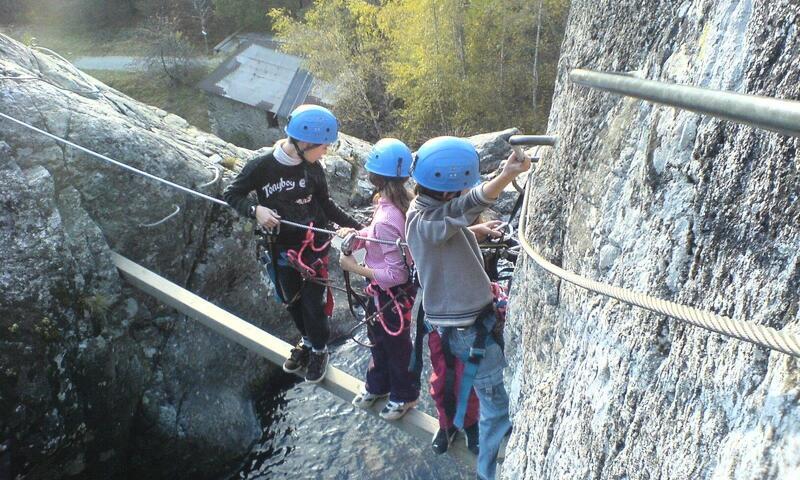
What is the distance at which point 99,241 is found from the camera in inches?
221

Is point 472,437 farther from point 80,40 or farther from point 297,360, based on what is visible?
point 80,40

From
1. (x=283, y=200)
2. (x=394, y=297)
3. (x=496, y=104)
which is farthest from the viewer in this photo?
(x=496, y=104)

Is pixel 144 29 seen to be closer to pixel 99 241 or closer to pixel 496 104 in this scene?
pixel 496 104

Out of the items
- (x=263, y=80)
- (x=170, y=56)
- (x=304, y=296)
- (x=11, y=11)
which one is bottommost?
(x=170, y=56)

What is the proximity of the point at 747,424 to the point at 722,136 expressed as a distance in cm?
64

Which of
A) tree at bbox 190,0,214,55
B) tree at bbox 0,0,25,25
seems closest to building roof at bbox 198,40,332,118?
tree at bbox 190,0,214,55

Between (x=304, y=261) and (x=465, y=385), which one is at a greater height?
(x=465, y=385)

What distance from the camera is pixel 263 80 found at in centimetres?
2830

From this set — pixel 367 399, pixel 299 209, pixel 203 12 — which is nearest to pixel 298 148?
pixel 299 209

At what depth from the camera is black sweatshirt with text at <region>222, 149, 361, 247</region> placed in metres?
4.04

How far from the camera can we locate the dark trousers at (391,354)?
371 cm

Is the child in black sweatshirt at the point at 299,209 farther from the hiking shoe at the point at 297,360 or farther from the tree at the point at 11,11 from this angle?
the tree at the point at 11,11

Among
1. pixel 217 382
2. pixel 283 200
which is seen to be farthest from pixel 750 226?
pixel 217 382

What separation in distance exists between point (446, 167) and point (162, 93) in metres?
32.5
